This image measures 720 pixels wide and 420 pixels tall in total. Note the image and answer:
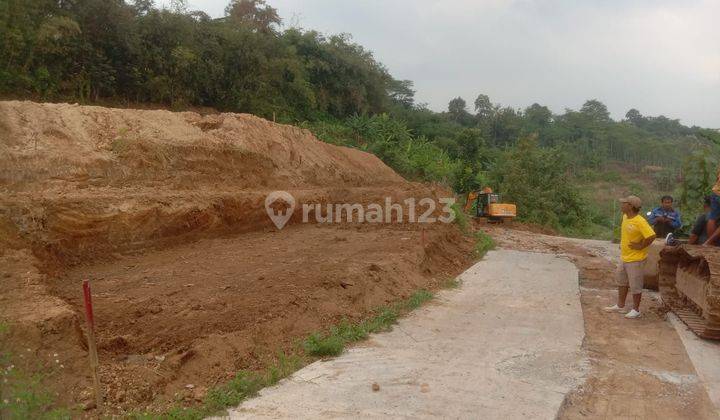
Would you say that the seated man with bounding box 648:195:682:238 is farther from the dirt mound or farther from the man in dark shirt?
the dirt mound

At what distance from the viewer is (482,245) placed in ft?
42.6

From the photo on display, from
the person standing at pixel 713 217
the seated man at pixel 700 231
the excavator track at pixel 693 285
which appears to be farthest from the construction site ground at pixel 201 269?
the person standing at pixel 713 217

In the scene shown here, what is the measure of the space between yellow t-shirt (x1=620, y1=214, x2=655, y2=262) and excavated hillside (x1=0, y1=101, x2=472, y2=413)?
2810 millimetres

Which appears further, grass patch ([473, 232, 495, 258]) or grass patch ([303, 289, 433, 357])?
grass patch ([473, 232, 495, 258])

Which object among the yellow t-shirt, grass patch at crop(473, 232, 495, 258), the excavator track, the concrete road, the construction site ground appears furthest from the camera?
grass patch at crop(473, 232, 495, 258)

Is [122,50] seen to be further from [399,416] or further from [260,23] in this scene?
[399,416]

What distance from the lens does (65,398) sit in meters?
4.27

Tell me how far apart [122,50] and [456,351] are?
1646cm

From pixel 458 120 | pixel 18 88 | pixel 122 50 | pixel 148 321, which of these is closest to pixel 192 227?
pixel 148 321

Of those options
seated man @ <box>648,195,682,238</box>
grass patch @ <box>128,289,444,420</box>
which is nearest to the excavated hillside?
grass patch @ <box>128,289,444,420</box>

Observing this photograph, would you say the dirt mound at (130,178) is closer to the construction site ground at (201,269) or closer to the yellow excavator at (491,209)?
the construction site ground at (201,269)

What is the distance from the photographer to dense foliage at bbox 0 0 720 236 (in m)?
15.6

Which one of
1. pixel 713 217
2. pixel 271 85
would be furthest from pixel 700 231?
pixel 271 85

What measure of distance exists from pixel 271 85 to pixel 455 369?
22.3 meters
